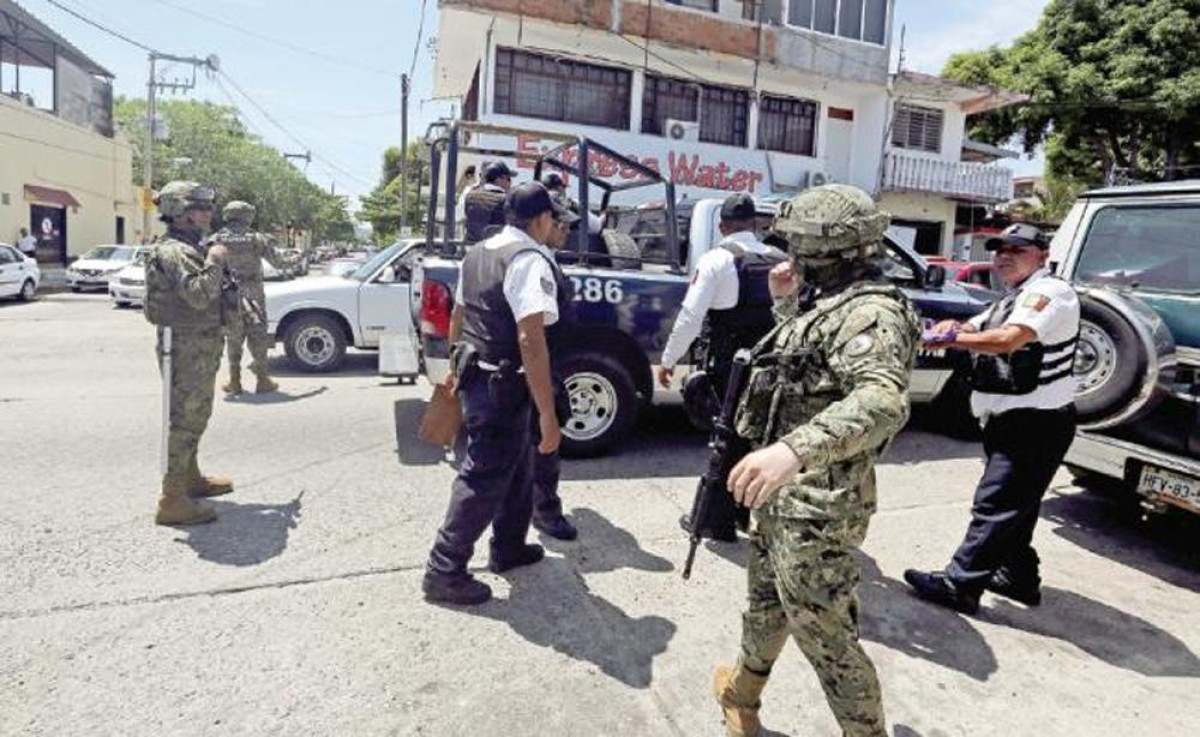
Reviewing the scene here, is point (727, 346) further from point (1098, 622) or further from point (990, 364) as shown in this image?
point (1098, 622)

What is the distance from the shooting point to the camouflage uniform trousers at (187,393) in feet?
12.3

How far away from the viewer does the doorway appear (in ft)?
86.0

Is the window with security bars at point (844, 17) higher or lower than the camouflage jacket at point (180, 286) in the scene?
higher

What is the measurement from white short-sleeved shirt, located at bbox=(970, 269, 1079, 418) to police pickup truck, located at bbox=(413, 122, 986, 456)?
6.99 feet

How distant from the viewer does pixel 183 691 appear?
95.1 inches

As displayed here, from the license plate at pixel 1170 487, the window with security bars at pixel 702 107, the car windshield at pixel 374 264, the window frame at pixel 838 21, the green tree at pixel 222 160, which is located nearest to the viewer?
the license plate at pixel 1170 487

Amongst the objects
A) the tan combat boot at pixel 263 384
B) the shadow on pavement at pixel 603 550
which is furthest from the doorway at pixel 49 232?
the shadow on pavement at pixel 603 550

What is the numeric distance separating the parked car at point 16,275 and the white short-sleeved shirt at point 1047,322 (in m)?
18.4

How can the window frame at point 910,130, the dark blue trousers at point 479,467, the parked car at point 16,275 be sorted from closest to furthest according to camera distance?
the dark blue trousers at point 479,467, the parked car at point 16,275, the window frame at point 910,130

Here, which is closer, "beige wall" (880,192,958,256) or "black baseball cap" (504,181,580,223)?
"black baseball cap" (504,181,580,223)

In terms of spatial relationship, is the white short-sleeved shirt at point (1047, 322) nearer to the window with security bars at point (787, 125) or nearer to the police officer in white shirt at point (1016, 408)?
the police officer in white shirt at point (1016, 408)

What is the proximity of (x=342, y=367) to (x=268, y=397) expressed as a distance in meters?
1.85

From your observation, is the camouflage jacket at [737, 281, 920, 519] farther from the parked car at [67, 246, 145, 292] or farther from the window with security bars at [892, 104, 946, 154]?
the parked car at [67, 246, 145, 292]

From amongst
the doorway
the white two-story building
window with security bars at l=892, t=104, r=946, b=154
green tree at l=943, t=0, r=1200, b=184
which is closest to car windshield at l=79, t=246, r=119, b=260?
the doorway
